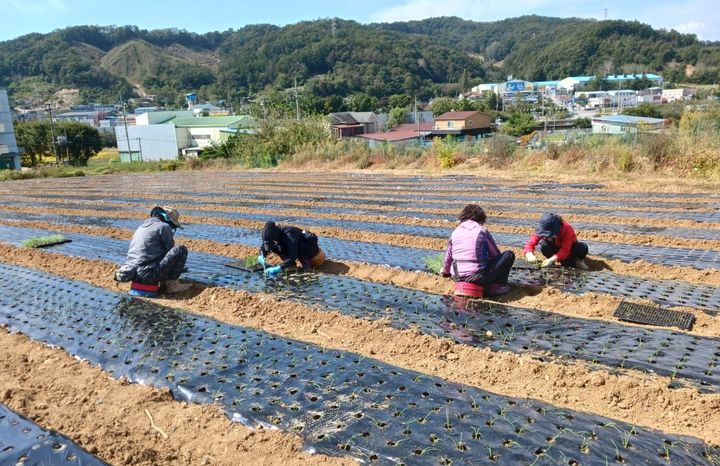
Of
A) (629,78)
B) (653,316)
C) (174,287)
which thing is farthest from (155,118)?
(629,78)

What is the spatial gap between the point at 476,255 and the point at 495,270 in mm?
240

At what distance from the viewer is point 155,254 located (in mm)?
5441

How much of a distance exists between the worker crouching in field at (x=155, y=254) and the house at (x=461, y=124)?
4931cm

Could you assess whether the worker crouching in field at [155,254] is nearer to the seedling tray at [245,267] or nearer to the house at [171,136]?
the seedling tray at [245,267]

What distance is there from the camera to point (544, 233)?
5.39m

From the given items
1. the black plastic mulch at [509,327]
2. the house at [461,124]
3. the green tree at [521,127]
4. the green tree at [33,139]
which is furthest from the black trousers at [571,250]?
the green tree at [33,139]

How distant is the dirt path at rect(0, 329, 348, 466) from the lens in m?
2.87

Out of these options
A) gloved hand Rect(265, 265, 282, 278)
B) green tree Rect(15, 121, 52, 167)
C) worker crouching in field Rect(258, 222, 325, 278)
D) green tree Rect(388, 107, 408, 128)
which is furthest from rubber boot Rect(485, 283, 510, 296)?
green tree Rect(388, 107, 408, 128)

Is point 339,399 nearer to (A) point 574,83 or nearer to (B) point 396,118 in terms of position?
(B) point 396,118

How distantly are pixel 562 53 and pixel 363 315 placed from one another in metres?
152

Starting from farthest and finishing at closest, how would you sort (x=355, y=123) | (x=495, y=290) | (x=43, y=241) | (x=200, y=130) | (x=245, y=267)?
(x=355, y=123) → (x=200, y=130) → (x=43, y=241) → (x=245, y=267) → (x=495, y=290)

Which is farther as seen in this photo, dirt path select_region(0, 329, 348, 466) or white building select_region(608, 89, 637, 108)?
white building select_region(608, 89, 637, 108)

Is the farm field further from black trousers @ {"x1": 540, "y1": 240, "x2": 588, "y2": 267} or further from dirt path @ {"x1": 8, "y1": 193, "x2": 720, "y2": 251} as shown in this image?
black trousers @ {"x1": 540, "y1": 240, "x2": 588, "y2": 267}

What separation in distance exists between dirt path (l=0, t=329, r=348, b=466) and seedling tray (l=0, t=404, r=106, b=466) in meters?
0.09
